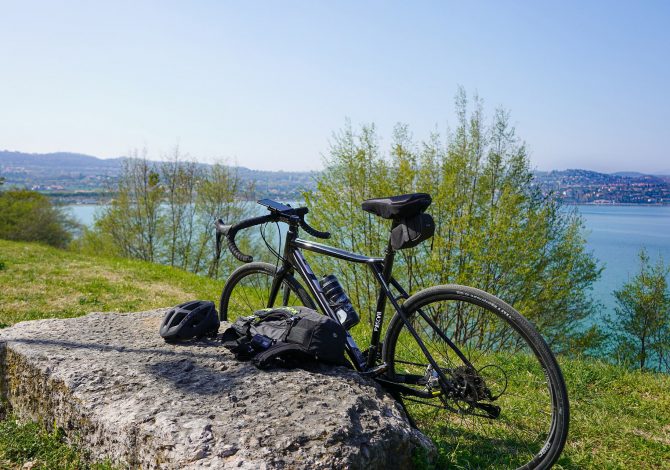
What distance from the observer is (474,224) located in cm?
1691

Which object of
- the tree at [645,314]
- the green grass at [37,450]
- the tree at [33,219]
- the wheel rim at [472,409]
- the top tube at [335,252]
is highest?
Result: the top tube at [335,252]

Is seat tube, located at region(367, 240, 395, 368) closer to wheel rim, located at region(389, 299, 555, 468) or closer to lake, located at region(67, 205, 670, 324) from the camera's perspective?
wheel rim, located at region(389, 299, 555, 468)

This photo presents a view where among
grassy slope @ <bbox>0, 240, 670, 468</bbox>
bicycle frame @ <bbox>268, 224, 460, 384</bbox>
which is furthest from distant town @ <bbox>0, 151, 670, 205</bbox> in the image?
bicycle frame @ <bbox>268, 224, 460, 384</bbox>

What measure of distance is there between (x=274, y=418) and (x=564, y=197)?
852 inches

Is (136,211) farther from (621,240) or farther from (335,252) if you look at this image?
(621,240)

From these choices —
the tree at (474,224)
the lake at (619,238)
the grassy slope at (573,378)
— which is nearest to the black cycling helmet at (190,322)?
the grassy slope at (573,378)

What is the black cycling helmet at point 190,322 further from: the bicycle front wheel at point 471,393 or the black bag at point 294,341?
the bicycle front wheel at point 471,393

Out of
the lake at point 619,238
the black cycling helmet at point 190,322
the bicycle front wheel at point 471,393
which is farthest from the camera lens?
the lake at point 619,238

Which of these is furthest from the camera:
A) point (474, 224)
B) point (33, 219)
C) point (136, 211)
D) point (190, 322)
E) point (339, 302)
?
point (33, 219)

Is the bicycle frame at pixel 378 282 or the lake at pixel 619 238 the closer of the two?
the bicycle frame at pixel 378 282

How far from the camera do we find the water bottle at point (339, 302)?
3344 millimetres

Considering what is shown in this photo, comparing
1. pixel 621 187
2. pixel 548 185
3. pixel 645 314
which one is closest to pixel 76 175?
pixel 621 187

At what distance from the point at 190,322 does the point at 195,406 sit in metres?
1.06

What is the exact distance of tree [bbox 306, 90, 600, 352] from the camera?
1633cm
